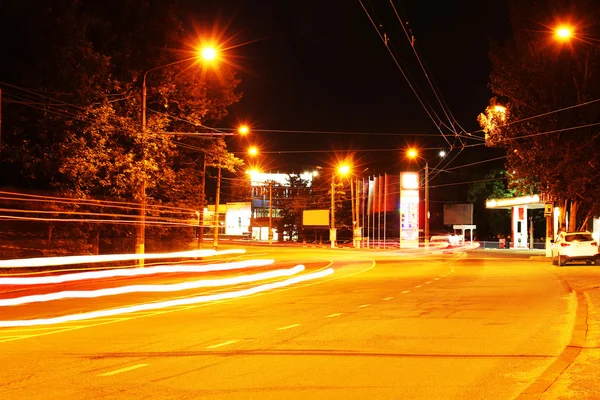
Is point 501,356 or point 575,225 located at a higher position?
point 575,225

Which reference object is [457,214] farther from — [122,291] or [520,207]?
[122,291]

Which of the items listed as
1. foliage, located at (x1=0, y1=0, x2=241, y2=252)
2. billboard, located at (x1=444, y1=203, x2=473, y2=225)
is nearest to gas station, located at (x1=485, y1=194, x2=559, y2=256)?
billboard, located at (x1=444, y1=203, x2=473, y2=225)

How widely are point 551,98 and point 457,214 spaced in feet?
143

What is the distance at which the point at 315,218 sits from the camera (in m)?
Result: 93.1

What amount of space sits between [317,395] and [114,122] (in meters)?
26.9

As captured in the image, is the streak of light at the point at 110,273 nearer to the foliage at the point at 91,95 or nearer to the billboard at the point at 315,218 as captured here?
the foliage at the point at 91,95

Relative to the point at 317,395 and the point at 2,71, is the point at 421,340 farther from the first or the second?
the point at 2,71

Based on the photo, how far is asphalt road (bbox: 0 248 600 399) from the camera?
806 centimetres

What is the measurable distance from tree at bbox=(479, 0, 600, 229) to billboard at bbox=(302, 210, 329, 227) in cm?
4974

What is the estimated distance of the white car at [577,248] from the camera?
113 ft

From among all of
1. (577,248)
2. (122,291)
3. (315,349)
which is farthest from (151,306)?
(577,248)

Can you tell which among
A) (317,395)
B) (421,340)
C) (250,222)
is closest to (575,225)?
(421,340)

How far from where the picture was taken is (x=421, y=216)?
84812 millimetres

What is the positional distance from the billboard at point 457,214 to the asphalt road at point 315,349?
205ft
